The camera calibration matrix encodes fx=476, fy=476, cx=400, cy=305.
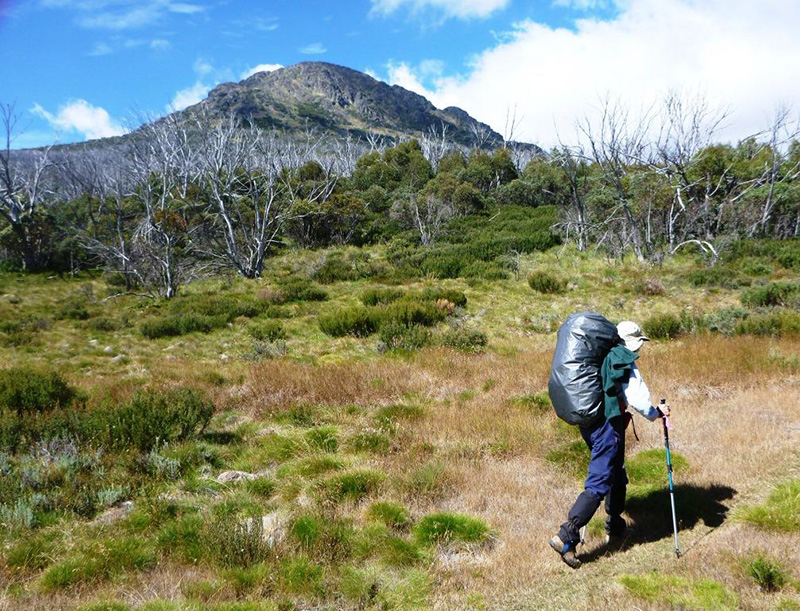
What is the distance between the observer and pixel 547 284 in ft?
52.7

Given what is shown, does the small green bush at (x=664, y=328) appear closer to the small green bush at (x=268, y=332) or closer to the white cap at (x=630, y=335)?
the white cap at (x=630, y=335)

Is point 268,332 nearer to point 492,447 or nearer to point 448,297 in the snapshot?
point 448,297

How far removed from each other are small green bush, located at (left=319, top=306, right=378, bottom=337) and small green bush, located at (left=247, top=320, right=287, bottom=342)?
3.50 ft

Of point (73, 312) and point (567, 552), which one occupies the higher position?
point (73, 312)

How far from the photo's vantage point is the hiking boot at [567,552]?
3.34 metres

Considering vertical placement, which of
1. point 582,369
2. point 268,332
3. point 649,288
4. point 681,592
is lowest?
point 681,592

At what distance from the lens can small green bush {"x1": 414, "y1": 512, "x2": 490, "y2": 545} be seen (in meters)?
3.71

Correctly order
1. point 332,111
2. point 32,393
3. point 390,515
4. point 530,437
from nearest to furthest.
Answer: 1. point 390,515
2. point 530,437
3. point 32,393
4. point 332,111

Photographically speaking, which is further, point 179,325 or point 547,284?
point 547,284

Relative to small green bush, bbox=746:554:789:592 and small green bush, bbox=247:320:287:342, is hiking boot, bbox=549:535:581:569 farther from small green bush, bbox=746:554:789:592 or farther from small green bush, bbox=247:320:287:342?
small green bush, bbox=247:320:287:342

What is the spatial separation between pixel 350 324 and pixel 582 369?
906 cm

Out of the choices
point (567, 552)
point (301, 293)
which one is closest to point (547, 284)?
point (301, 293)

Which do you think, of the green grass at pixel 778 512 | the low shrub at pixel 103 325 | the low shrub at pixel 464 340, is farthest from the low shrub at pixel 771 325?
the low shrub at pixel 103 325

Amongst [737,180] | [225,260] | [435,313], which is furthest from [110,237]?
[737,180]
